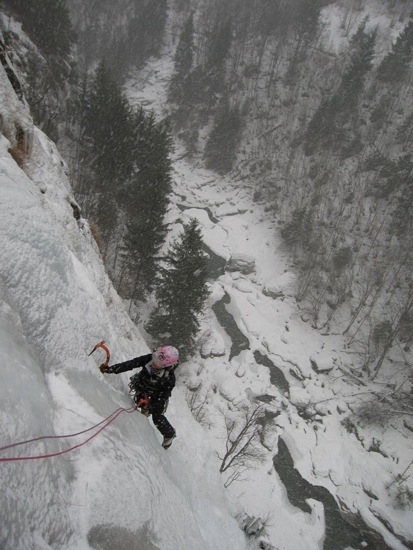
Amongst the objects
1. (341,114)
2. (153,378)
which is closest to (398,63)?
(341,114)

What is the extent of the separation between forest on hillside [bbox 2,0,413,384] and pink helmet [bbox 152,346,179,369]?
11.1m

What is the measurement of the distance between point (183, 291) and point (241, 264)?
13.1m

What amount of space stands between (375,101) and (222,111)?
70.1ft

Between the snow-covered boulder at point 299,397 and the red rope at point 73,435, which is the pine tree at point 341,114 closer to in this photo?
the snow-covered boulder at point 299,397

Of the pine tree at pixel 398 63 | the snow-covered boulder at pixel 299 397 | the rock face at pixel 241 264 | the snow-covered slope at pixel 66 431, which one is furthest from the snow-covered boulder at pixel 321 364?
the pine tree at pixel 398 63

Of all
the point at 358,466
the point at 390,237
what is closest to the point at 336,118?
the point at 390,237

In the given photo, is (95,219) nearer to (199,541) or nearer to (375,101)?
(199,541)

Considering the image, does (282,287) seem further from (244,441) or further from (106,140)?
(106,140)

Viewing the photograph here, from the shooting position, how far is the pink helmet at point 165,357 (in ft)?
17.4

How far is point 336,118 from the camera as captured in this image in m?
44.7

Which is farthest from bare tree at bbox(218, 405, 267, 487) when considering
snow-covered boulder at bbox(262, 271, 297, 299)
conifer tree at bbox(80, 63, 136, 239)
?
conifer tree at bbox(80, 63, 136, 239)

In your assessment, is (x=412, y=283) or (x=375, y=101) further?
(x=375, y=101)

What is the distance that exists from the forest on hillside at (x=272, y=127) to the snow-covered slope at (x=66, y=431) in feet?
32.8

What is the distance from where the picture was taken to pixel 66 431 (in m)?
4.12
